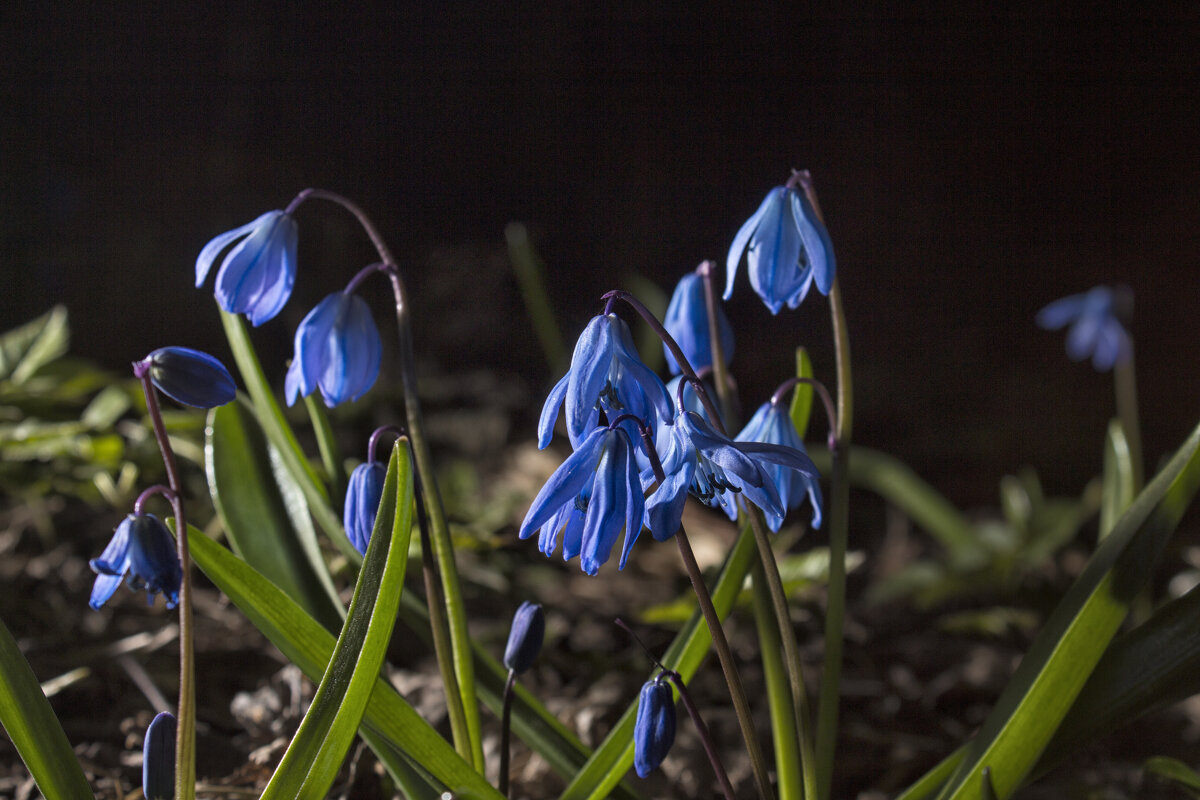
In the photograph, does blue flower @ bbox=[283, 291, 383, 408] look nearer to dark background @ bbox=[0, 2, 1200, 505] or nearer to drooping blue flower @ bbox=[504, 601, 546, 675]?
drooping blue flower @ bbox=[504, 601, 546, 675]

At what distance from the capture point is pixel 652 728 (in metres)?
0.90

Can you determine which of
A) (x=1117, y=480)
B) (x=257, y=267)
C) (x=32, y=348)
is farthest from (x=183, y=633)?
(x=1117, y=480)

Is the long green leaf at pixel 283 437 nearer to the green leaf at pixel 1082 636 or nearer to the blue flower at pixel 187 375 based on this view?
the blue flower at pixel 187 375

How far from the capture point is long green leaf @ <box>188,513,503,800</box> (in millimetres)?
996

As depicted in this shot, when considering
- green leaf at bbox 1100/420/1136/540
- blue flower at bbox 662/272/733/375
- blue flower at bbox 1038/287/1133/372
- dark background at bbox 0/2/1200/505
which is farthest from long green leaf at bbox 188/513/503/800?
dark background at bbox 0/2/1200/505

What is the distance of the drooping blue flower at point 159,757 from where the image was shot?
94 centimetres

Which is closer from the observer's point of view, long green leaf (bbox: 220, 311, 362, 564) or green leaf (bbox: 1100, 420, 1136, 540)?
long green leaf (bbox: 220, 311, 362, 564)

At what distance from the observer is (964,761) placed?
1088 mm

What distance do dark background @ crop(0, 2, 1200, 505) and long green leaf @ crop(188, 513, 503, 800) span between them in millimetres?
2706

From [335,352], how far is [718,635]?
24.1 inches

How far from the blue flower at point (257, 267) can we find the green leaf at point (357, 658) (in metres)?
0.34

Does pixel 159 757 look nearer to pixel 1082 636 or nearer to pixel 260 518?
pixel 260 518

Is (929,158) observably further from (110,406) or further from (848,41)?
(110,406)

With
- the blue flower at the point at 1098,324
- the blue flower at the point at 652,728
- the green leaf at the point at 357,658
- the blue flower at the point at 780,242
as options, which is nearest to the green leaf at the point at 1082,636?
the blue flower at the point at 652,728
